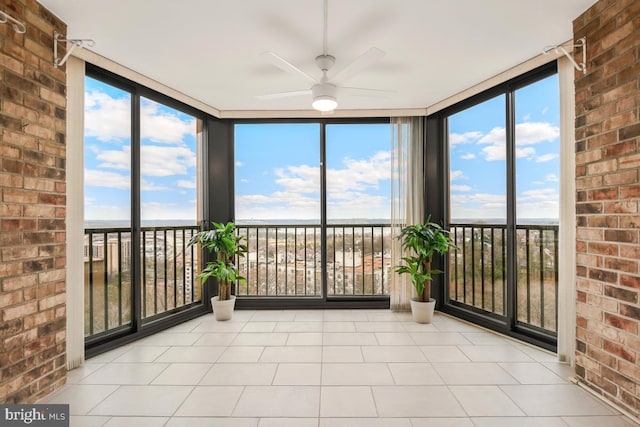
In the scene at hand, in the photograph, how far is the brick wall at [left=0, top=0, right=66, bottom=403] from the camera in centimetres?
194

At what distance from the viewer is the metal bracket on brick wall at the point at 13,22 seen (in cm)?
182

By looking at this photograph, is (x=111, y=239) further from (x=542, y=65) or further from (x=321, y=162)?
(x=542, y=65)

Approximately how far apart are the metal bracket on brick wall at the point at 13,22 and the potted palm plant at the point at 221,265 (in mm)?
2307

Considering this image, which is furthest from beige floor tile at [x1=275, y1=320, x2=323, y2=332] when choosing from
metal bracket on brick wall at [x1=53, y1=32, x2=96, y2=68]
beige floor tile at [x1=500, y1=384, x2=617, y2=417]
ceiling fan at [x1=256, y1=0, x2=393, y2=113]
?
metal bracket on brick wall at [x1=53, y1=32, x2=96, y2=68]

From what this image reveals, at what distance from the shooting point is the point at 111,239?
10.3 feet

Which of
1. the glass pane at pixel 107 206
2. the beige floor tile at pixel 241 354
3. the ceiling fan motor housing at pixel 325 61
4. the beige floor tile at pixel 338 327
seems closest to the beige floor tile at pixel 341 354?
the beige floor tile at pixel 338 327

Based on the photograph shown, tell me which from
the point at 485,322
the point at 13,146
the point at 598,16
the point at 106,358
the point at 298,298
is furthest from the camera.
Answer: the point at 298,298

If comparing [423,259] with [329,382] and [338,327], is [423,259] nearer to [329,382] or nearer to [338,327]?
[338,327]

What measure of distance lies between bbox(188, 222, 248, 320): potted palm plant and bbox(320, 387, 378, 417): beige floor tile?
1915 mm

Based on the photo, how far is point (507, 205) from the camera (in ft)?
10.8

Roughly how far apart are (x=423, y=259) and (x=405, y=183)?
0.99m

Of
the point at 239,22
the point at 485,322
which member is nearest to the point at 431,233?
the point at 485,322

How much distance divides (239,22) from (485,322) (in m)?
3.58

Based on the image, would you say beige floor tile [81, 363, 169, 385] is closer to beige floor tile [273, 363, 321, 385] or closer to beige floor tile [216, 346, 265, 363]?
beige floor tile [216, 346, 265, 363]
